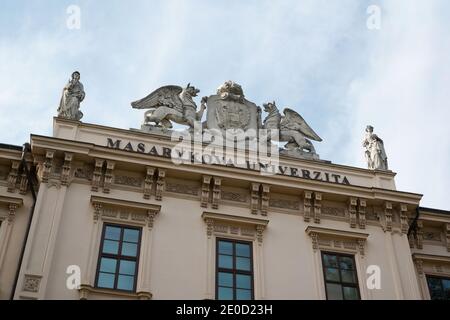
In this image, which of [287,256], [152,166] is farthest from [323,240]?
[152,166]

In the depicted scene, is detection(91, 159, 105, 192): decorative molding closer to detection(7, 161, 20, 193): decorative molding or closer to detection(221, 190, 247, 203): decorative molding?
detection(7, 161, 20, 193): decorative molding

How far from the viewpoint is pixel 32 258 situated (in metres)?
16.4

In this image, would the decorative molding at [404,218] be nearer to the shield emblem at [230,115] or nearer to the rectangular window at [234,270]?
the rectangular window at [234,270]

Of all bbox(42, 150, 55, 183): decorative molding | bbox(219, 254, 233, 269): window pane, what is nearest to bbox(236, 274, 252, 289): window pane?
bbox(219, 254, 233, 269): window pane

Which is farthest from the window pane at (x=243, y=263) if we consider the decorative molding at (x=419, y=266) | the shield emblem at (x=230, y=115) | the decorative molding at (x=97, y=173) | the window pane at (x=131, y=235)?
the decorative molding at (x=419, y=266)

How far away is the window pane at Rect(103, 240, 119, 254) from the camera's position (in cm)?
1717

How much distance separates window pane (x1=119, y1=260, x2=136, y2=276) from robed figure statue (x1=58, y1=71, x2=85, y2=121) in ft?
15.9

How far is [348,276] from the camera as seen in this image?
60.4ft

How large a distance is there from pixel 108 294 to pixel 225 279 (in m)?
3.09

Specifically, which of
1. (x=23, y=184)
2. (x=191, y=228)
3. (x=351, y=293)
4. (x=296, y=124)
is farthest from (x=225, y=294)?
(x=296, y=124)

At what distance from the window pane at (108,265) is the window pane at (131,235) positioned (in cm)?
76

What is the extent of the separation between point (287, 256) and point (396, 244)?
11.2 feet
